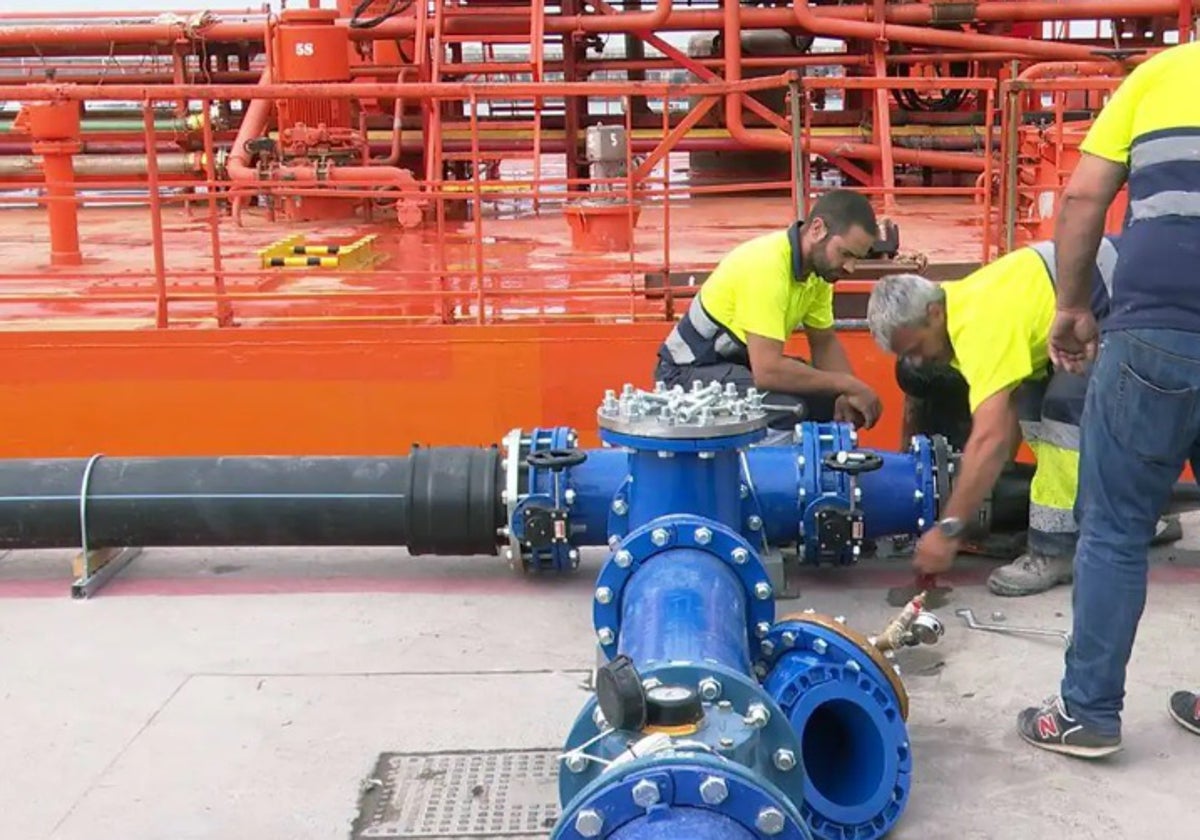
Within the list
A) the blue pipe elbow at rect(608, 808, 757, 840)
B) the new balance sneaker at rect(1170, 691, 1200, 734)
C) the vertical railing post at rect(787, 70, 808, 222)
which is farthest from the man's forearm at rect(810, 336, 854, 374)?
the blue pipe elbow at rect(608, 808, 757, 840)

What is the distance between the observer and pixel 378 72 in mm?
9914

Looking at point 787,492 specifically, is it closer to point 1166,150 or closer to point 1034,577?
point 1034,577

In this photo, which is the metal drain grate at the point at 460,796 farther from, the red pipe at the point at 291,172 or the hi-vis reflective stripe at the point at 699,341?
the red pipe at the point at 291,172

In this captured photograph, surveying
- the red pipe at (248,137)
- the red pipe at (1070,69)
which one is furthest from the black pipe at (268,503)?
the red pipe at (1070,69)

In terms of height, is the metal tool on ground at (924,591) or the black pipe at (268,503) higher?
the black pipe at (268,503)

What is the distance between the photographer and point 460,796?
3.30m

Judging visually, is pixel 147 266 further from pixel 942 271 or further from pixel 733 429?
pixel 733 429

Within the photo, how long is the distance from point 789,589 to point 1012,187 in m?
1.90

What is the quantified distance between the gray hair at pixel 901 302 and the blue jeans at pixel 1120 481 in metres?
1.11

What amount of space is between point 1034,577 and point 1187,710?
3.44 ft

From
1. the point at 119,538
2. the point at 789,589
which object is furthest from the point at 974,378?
the point at 119,538

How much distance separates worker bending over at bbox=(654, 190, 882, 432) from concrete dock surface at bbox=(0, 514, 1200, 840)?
0.63 metres

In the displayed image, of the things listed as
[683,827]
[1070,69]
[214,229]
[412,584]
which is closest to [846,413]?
[412,584]

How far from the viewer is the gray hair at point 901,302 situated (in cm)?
430
